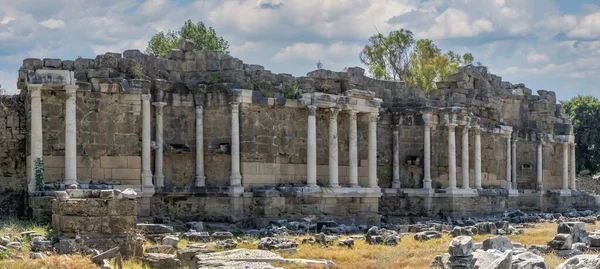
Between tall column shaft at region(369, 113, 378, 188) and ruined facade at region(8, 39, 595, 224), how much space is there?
48 millimetres

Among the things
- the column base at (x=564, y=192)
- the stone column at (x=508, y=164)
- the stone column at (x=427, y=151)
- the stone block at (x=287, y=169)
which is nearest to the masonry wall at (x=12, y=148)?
the stone block at (x=287, y=169)

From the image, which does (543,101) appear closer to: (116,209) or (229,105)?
(229,105)

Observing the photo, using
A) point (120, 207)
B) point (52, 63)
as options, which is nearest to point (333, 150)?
point (52, 63)

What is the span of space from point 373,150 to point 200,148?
7.81 m

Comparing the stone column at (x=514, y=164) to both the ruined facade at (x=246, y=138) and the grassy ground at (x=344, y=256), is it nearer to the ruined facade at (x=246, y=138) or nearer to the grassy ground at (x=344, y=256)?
the ruined facade at (x=246, y=138)

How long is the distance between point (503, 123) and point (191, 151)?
2021 centimetres

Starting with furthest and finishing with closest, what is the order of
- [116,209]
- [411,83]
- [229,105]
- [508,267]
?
[411,83] → [229,105] → [116,209] → [508,267]

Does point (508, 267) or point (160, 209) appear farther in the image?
point (160, 209)

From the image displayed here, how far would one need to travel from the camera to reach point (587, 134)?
7281 cm

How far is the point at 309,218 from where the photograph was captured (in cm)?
2967

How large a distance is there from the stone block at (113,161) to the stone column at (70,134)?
131cm

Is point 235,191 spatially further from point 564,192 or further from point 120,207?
point 564,192

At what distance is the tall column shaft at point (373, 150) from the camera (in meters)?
33.8

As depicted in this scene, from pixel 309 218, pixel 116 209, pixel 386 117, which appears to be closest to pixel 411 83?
pixel 386 117
